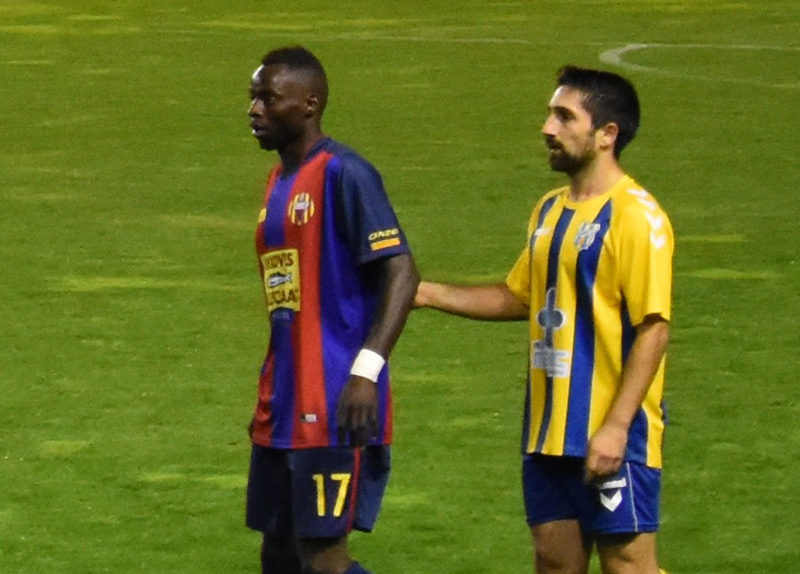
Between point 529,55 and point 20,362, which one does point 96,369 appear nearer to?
point 20,362

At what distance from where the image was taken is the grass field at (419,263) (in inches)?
289

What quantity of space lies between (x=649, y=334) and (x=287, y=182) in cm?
97

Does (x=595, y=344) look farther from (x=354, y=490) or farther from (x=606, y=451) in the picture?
(x=354, y=490)

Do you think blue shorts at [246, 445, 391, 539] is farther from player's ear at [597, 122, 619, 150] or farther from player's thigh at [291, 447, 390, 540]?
player's ear at [597, 122, 619, 150]

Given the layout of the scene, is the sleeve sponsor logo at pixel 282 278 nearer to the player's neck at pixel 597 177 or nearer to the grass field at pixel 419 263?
the player's neck at pixel 597 177

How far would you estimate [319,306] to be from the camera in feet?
16.1

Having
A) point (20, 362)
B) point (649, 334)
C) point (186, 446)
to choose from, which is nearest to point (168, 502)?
point (186, 446)

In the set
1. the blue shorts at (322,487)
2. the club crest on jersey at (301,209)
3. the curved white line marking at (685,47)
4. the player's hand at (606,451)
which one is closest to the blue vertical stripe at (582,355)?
the player's hand at (606,451)

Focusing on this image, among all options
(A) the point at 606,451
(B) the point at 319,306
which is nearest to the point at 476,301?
(B) the point at 319,306

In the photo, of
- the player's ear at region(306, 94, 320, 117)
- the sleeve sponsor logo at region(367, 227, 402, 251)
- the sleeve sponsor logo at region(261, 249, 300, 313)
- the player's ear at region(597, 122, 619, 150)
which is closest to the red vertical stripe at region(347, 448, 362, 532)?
the sleeve sponsor logo at region(261, 249, 300, 313)

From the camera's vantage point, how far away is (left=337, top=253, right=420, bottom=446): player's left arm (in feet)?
15.5

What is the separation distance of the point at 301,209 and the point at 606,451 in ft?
3.09

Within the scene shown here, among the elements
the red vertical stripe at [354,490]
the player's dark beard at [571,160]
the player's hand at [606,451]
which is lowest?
the red vertical stripe at [354,490]

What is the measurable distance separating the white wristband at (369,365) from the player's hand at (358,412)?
0.01m
